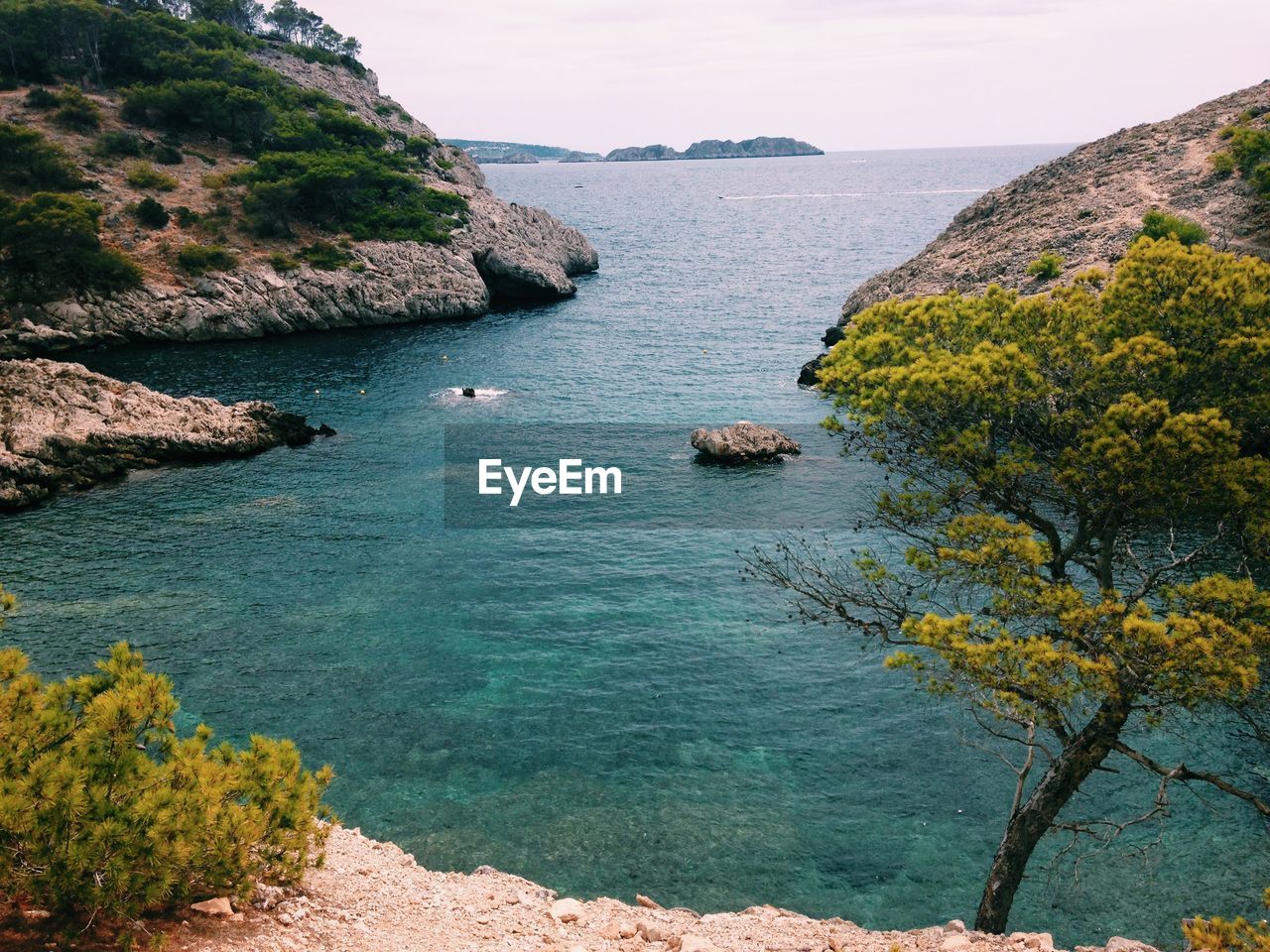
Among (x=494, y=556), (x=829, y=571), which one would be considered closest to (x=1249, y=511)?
(x=829, y=571)

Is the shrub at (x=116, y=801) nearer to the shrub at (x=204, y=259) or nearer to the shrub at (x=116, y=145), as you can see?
the shrub at (x=204, y=259)

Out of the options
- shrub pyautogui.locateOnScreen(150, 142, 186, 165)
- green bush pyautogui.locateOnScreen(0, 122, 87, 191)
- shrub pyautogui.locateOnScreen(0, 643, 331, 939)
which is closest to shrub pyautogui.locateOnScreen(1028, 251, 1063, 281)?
shrub pyautogui.locateOnScreen(0, 643, 331, 939)

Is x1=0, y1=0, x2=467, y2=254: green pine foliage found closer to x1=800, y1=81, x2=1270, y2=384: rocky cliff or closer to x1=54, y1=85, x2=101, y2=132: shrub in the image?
x1=54, y1=85, x2=101, y2=132: shrub

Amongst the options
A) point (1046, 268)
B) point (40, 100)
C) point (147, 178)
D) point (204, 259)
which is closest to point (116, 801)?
point (1046, 268)

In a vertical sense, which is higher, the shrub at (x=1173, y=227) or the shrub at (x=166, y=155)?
the shrub at (x=166, y=155)

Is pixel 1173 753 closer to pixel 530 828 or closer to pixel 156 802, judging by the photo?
pixel 530 828

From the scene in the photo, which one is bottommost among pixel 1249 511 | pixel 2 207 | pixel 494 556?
pixel 494 556

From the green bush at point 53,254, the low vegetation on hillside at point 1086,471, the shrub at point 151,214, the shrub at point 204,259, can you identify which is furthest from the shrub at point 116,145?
the low vegetation on hillside at point 1086,471
